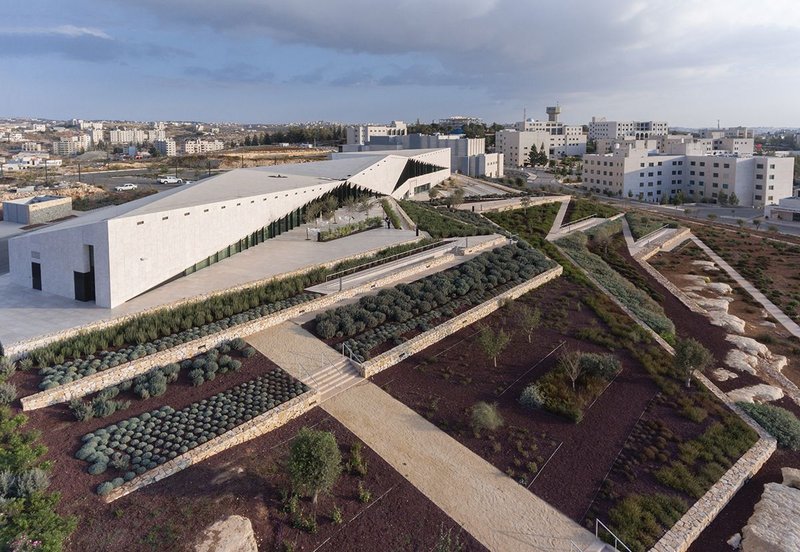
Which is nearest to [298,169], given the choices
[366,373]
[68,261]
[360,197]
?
[360,197]

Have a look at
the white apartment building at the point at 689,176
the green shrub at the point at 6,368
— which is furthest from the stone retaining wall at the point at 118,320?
the white apartment building at the point at 689,176

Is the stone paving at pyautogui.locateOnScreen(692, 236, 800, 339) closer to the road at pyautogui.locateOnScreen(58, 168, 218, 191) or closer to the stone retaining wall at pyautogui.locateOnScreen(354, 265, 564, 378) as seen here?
the stone retaining wall at pyautogui.locateOnScreen(354, 265, 564, 378)

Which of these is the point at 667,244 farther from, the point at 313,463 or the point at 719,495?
the point at 313,463

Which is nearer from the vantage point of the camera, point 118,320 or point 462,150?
point 118,320

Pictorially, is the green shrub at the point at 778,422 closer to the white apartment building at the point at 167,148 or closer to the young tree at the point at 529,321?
the young tree at the point at 529,321

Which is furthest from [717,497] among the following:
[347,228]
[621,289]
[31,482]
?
[347,228]

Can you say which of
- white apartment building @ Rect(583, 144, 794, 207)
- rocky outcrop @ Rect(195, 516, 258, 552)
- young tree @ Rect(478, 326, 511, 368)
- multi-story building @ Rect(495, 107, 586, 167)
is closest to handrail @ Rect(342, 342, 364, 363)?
young tree @ Rect(478, 326, 511, 368)

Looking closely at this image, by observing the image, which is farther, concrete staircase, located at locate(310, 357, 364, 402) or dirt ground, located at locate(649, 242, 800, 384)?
dirt ground, located at locate(649, 242, 800, 384)
